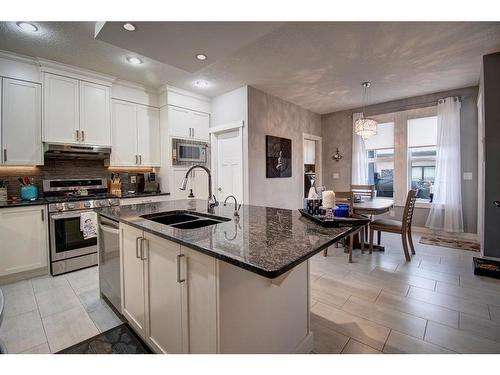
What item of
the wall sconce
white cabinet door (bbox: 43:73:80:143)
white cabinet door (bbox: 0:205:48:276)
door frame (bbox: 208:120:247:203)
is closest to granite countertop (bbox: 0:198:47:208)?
white cabinet door (bbox: 0:205:48:276)

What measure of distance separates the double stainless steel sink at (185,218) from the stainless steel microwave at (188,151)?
2.13 meters

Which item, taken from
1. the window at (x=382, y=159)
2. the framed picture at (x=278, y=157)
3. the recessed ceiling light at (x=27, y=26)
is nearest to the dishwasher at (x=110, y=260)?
the recessed ceiling light at (x=27, y=26)

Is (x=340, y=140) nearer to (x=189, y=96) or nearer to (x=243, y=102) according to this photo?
(x=243, y=102)

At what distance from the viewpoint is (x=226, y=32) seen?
1782 millimetres

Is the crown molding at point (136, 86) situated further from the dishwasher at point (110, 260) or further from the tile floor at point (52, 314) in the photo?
the tile floor at point (52, 314)

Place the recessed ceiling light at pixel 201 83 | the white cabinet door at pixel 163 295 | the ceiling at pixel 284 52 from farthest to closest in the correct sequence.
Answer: the recessed ceiling light at pixel 201 83 → the ceiling at pixel 284 52 → the white cabinet door at pixel 163 295

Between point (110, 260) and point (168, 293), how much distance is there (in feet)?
3.30

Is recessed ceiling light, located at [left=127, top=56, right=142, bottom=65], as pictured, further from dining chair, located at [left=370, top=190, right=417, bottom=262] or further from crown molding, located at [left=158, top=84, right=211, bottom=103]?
dining chair, located at [left=370, top=190, right=417, bottom=262]

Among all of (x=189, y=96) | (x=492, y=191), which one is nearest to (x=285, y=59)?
(x=189, y=96)

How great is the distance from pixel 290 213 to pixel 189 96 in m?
3.23

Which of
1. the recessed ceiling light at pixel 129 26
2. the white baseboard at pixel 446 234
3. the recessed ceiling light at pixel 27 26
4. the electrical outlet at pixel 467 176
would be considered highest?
the recessed ceiling light at pixel 27 26

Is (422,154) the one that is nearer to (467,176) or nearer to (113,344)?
(467,176)

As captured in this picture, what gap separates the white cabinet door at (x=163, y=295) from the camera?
128cm

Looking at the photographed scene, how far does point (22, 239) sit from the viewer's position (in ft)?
8.84
